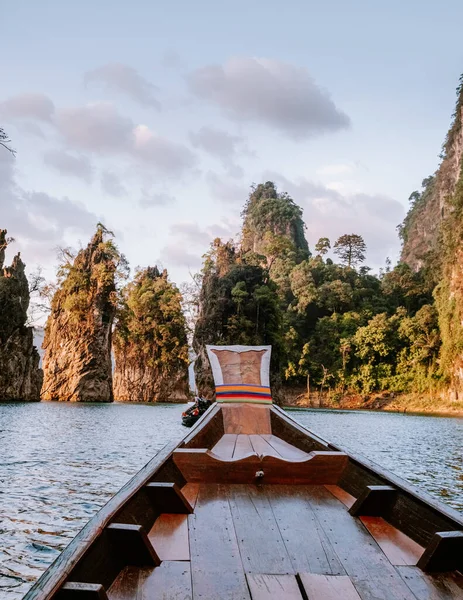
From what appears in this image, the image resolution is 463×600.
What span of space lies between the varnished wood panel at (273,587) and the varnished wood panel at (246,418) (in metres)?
5.42

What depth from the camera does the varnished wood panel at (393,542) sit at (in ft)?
9.90

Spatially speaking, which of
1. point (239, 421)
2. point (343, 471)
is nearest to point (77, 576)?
point (343, 471)

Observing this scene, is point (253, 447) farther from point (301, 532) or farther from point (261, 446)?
point (301, 532)

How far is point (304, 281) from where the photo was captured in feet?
193

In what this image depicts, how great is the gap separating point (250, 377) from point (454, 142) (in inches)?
2037

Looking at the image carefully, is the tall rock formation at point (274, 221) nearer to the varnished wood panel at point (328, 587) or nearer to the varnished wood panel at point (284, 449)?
the varnished wood panel at point (284, 449)

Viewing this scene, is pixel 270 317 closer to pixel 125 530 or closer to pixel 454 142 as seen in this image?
pixel 454 142

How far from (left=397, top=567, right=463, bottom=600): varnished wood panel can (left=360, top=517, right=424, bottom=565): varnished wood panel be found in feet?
0.46

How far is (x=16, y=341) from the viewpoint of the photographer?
133 ft

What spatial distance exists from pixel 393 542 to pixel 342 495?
3.44 ft

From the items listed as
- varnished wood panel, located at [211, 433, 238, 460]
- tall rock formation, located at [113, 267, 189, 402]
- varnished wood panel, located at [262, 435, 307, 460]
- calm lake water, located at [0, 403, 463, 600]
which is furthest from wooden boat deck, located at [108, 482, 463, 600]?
tall rock formation, located at [113, 267, 189, 402]

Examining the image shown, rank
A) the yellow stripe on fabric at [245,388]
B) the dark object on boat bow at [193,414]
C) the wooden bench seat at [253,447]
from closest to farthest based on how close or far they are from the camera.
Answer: the wooden bench seat at [253,447], the yellow stripe on fabric at [245,388], the dark object on boat bow at [193,414]

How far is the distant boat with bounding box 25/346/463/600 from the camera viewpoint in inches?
99.4

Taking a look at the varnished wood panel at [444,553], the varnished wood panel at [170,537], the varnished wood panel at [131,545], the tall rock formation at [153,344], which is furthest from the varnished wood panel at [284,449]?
the tall rock formation at [153,344]
